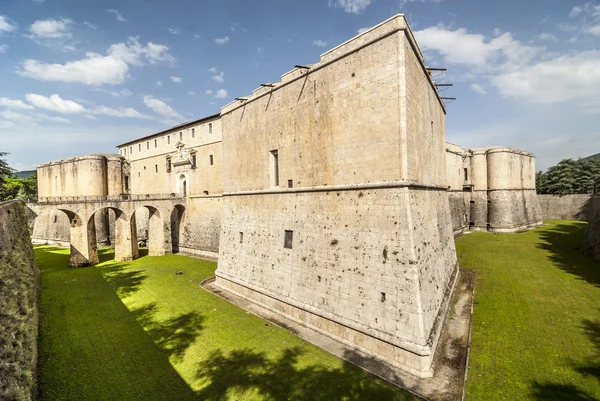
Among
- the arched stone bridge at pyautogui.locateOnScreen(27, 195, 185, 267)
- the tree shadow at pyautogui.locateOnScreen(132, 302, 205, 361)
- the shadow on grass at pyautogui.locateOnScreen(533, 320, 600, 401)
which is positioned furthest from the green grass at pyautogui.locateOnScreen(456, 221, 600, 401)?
the arched stone bridge at pyautogui.locateOnScreen(27, 195, 185, 267)

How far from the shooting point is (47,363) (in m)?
9.87

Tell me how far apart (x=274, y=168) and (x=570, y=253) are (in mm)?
23760

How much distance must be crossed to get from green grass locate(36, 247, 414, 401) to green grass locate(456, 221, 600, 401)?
354 centimetres

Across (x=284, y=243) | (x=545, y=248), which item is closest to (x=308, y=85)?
(x=284, y=243)

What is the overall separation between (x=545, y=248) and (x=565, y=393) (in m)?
20.9

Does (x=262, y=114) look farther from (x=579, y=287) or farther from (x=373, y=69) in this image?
(x=579, y=287)

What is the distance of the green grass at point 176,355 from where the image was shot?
8594mm

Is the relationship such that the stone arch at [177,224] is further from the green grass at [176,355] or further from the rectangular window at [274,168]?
the rectangular window at [274,168]

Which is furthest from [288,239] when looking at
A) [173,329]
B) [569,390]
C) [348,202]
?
[569,390]

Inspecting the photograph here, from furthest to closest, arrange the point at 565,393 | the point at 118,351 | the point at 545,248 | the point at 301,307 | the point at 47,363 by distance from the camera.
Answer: the point at 545,248 < the point at 301,307 < the point at 118,351 < the point at 47,363 < the point at 565,393

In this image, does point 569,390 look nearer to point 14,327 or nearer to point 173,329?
point 173,329

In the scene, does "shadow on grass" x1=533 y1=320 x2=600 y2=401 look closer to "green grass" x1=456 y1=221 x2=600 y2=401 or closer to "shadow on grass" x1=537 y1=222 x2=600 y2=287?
"green grass" x1=456 y1=221 x2=600 y2=401

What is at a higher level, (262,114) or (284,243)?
(262,114)

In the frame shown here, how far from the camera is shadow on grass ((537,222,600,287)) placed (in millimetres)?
17438
